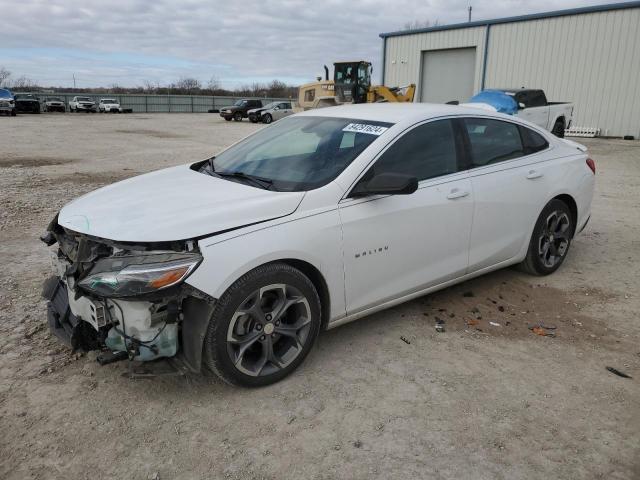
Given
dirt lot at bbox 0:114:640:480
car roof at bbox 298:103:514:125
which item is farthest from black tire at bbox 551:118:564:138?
car roof at bbox 298:103:514:125

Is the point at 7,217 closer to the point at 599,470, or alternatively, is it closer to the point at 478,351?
the point at 478,351

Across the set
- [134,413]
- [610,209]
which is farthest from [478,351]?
[610,209]

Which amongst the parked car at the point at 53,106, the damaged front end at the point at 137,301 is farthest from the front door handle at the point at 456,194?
the parked car at the point at 53,106

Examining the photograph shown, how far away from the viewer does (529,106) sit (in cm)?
1708

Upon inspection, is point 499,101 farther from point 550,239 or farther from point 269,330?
point 269,330

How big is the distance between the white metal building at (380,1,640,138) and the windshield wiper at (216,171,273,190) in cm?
2394

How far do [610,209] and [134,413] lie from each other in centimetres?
762

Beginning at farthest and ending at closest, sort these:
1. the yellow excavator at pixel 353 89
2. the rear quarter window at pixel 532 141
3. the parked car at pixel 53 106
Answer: the parked car at pixel 53 106 → the yellow excavator at pixel 353 89 → the rear quarter window at pixel 532 141

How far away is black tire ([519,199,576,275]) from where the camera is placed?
15.8 feet

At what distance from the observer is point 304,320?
3.26 metres

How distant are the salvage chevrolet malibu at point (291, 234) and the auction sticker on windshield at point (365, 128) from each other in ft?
0.05

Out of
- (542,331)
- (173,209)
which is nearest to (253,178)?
(173,209)

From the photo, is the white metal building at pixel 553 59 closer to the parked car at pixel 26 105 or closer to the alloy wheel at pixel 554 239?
the alloy wheel at pixel 554 239

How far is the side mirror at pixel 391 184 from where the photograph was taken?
327 cm
